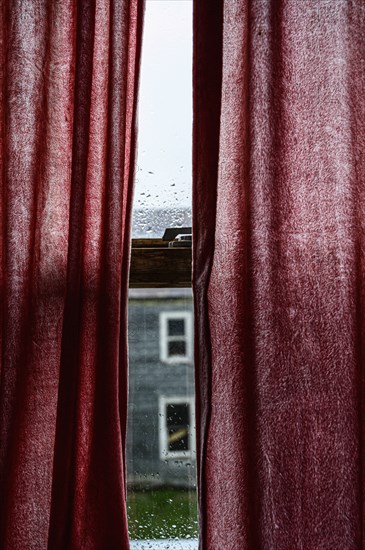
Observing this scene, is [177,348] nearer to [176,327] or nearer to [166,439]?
[176,327]

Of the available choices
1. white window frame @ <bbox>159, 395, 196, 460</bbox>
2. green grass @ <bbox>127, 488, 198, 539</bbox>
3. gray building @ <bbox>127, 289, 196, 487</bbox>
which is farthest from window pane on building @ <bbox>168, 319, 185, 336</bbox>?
green grass @ <bbox>127, 488, 198, 539</bbox>

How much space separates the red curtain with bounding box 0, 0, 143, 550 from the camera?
1153 mm

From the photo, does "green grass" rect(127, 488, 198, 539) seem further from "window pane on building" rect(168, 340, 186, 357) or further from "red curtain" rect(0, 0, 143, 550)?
"window pane on building" rect(168, 340, 186, 357)

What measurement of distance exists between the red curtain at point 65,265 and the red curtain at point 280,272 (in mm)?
166

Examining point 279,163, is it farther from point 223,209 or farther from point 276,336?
point 276,336

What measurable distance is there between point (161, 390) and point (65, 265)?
15.4 inches

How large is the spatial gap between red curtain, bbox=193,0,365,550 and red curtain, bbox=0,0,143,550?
0.17 metres

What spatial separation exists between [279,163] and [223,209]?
0.15 m

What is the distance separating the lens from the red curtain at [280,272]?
1.13 metres

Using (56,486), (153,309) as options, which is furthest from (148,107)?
(56,486)

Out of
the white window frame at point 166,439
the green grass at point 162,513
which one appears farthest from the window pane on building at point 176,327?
the green grass at point 162,513

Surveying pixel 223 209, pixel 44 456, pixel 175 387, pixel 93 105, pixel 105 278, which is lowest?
pixel 44 456

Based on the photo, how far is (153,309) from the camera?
1391 mm

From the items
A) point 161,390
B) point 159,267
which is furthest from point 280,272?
point 161,390
